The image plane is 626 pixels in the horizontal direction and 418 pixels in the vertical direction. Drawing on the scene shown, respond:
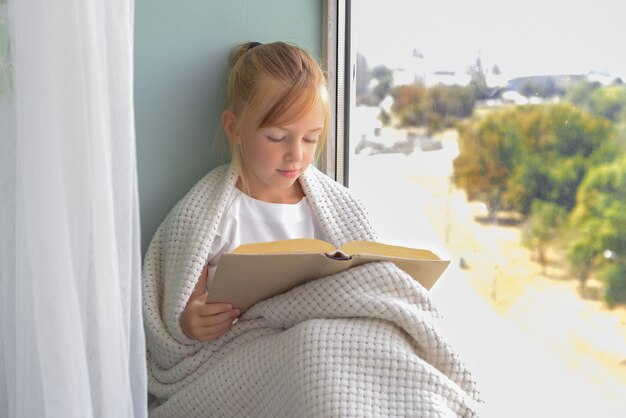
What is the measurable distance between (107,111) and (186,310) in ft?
1.85

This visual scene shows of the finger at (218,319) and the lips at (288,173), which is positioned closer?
the finger at (218,319)

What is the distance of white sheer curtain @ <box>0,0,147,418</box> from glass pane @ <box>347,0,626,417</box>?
86cm

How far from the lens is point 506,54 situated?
1557 millimetres

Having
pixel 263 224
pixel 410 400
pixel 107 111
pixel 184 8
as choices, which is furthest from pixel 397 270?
pixel 184 8

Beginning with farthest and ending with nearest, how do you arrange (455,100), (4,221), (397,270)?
(455,100) → (397,270) → (4,221)

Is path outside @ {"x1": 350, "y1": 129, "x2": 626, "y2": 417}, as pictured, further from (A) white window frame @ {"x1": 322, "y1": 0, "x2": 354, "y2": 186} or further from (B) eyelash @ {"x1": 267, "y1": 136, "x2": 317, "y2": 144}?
(B) eyelash @ {"x1": 267, "y1": 136, "x2": 317, "y2": 144}

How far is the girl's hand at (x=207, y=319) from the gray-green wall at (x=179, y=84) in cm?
27

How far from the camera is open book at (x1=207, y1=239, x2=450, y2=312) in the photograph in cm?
122

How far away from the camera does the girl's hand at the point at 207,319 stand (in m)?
1.36

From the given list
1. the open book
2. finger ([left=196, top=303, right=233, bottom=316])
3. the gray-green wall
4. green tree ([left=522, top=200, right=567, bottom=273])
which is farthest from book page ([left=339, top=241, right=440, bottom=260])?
the gray-green wall

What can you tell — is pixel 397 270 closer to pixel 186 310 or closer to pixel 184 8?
pixel 186 310

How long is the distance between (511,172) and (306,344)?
0.62 m

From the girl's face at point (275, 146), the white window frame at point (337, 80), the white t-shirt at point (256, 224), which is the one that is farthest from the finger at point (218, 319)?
the white window frame at point (337, 80)

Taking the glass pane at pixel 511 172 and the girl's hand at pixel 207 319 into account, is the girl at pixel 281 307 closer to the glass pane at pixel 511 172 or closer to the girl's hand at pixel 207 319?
Answer: the girl's hand at pixel 207 319
